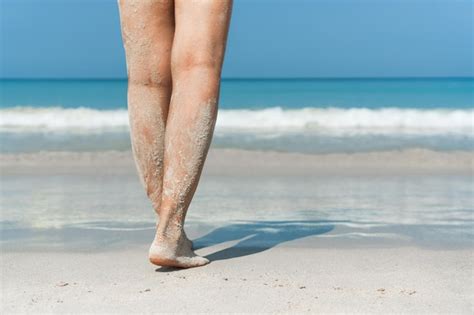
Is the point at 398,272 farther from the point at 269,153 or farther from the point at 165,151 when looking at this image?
the point at 269,153

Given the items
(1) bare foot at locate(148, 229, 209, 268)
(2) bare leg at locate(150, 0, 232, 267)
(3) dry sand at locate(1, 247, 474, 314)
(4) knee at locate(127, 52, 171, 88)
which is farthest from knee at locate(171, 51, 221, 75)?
(3) dry sand at locate(1, 247, 474, 314)

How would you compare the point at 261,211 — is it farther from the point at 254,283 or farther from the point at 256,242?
the point at 254,283

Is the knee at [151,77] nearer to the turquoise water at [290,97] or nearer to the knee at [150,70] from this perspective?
the knee at [150,70]

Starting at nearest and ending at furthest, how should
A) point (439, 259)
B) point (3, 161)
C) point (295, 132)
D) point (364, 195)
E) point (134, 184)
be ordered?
point (439, 259) → point (364, 195) → point (134, 184) → point (3, 161) → point (295, 132)

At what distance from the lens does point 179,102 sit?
259 cm

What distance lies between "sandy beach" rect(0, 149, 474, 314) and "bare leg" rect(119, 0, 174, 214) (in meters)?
0.47

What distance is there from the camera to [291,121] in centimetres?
1243

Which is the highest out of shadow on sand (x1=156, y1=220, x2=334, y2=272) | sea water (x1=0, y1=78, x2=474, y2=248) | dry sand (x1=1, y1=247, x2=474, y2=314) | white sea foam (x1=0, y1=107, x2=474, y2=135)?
white sea foam (x1=0, y1=107, x2=474, y2=135)

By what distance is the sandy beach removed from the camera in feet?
7.40

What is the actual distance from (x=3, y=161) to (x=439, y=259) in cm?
450

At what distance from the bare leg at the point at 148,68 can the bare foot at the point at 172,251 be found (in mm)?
311

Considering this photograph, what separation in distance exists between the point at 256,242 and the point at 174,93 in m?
0.86

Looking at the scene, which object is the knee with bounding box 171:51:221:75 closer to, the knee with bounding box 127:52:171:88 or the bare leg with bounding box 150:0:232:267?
the bare leg with bounding box 150:0:232:267

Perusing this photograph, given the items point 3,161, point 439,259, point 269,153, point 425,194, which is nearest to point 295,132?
point 269,153
